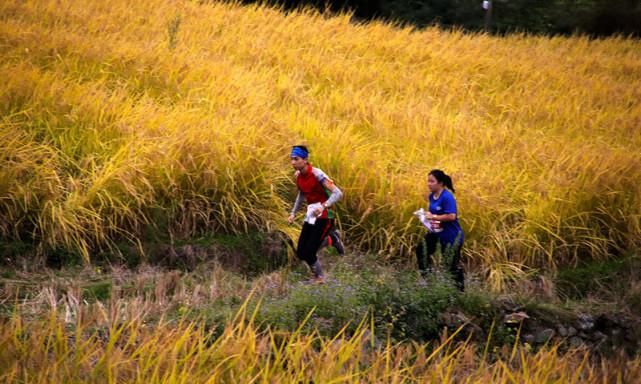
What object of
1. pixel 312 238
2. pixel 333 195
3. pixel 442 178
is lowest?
pixel 312 238

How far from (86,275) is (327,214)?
2.11 meters

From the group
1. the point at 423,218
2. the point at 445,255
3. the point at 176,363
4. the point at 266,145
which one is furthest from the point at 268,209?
the point at 176,363

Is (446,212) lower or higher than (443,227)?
higher


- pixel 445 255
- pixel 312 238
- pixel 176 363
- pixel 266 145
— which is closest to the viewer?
pixel 176 363

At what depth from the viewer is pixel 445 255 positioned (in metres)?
6.45

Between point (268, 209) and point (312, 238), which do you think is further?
point (268, 209)

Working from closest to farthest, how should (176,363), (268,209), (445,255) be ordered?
(176,363), (445,255), (268,209)

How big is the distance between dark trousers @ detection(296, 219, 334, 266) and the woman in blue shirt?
34.1 inches

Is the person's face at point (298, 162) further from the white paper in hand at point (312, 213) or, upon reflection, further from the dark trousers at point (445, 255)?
the dark trousers at point (445, 255)

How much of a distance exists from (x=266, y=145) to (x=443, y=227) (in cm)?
250

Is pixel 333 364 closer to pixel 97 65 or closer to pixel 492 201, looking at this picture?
pixel 492 201

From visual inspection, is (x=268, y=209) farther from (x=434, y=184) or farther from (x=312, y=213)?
(x=434, y=184)

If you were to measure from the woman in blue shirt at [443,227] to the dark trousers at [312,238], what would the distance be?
0.87m

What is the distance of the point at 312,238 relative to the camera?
6.82 meters
